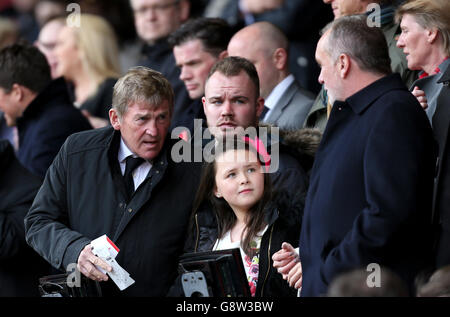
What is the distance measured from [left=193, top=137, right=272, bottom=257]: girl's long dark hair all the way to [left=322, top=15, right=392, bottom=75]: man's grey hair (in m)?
0.97

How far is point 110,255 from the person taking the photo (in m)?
4.55

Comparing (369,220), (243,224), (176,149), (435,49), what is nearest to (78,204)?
(176,149)

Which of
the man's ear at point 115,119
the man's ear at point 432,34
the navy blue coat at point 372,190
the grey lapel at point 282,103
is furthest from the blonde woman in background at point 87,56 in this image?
the navy blue coat at point 372,190

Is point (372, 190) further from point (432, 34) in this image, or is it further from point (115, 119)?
point (115, 119)

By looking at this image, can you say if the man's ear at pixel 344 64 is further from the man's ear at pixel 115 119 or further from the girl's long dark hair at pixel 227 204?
the man's ear at pixel 115 119

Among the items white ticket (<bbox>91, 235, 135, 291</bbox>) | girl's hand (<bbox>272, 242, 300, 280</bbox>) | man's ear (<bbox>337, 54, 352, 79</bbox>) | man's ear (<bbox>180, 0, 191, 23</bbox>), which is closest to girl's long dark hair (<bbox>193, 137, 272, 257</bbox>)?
girl's hand (<bbox>272, 242, 300, 280</bbox>)

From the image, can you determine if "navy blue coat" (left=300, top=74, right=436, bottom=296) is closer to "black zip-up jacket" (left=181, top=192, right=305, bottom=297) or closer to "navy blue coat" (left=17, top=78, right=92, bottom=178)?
"black zip-up jacket" (left=181, top=192, right=305, bottom=297)

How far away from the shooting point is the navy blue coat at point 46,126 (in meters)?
6.18

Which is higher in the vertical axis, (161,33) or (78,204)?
(161,33)

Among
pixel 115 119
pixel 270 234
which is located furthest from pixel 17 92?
pixel 270 234

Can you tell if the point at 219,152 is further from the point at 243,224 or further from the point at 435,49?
the point at 435,49

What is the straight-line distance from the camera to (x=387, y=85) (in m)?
3.91
